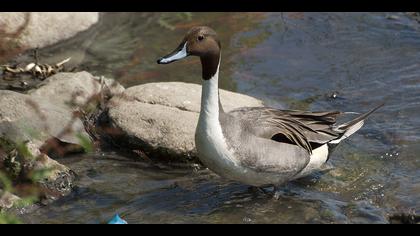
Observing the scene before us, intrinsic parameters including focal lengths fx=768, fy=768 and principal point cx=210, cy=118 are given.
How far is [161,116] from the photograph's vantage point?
6.52 meters

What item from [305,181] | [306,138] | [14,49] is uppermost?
[14,49]

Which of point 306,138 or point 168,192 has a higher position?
point 306,138

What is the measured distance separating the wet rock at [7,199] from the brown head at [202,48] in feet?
4.78

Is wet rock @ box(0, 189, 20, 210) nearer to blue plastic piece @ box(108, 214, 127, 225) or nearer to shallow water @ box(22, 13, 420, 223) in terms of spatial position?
shallow water @ box(22, 13, 420, 223)

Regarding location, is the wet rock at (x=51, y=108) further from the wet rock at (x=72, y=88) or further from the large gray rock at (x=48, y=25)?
the large gray rock at (x=48, y=25)

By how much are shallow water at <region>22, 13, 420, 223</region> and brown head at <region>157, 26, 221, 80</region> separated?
1021mm

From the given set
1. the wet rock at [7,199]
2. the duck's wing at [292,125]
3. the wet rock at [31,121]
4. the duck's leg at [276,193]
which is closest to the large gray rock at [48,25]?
the wet rock at [31,121]

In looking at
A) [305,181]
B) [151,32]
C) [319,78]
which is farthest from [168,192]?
[151,32]

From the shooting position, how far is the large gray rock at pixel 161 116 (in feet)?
20.8

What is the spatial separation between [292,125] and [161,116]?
1216mm

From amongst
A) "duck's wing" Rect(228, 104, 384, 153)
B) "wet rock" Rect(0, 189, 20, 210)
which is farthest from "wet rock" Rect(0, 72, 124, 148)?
"duck's wing" Rect(228, 104, 384, 153)

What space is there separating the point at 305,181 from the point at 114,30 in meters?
4.20

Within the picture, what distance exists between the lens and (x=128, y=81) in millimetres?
8062

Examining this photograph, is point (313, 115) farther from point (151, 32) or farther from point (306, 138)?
point (151, 32)
